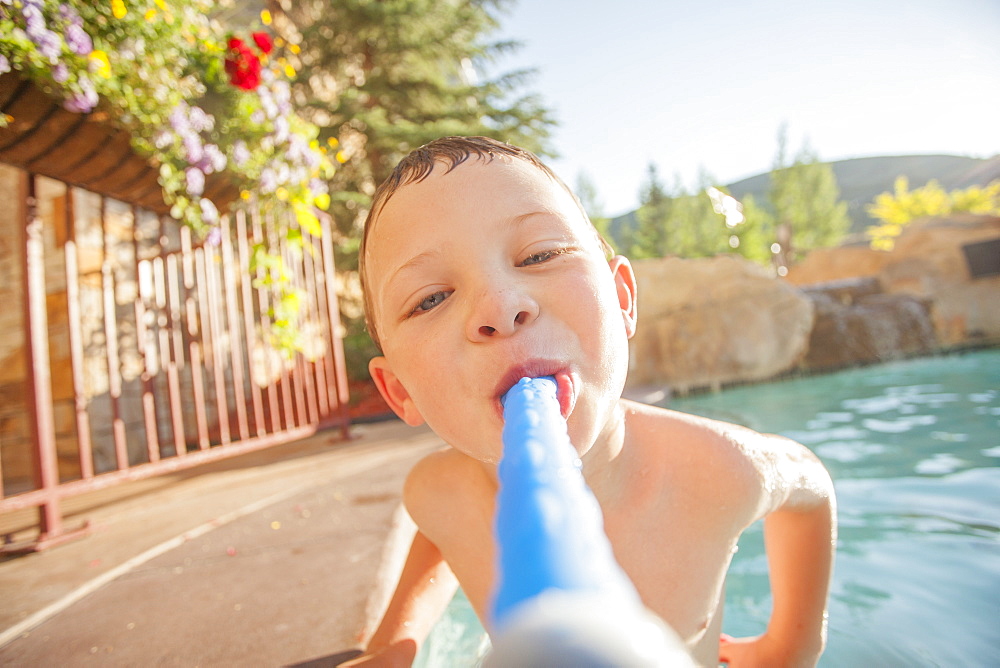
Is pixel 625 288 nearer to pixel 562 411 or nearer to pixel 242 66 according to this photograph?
pixel 562 411

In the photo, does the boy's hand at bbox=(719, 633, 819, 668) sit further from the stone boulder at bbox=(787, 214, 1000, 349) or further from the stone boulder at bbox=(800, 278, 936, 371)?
the stone boulder at bbox=(787, 214, 1000, 349)

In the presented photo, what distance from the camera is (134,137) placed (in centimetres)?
274

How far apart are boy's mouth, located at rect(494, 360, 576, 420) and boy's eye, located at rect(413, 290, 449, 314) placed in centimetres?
22

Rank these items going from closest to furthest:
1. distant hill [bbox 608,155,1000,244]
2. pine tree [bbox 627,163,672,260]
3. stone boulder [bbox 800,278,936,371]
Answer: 1. stone boulder [bbox 800,278,936,371]
2. pine tree [bbox 627,163,672,260]
3. distant hill [bbox 608,155,1000,244]

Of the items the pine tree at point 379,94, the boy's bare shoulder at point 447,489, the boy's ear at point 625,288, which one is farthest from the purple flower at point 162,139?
the pine tree at point 379,94

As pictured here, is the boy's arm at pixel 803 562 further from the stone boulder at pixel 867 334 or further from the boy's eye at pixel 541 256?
the stone boulder at pixel 867 334

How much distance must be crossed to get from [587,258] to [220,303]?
7764mm

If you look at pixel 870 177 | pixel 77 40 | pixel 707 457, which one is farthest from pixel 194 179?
pixel 870 177

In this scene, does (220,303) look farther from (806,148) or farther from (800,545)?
(806,148)

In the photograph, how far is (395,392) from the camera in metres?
1.28

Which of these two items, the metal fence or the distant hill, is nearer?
the metal fence

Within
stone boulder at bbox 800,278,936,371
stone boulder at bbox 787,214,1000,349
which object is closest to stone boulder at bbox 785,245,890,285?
stone boulder at bbox 787,214,1000,349

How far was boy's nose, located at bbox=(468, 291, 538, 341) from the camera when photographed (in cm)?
83

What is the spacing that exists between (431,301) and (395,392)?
0.39 m
